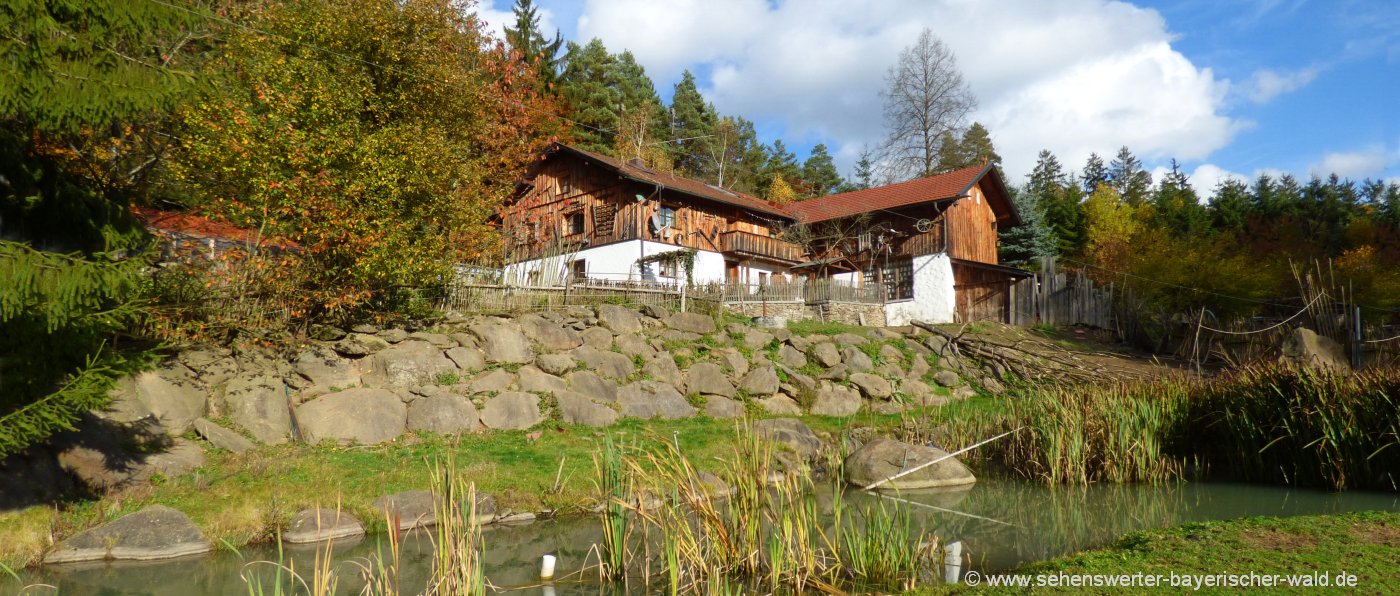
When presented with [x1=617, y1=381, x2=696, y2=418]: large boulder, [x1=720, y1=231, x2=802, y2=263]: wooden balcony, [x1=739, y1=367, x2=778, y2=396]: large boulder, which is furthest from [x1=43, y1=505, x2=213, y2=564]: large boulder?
[x1=720, y1=231, x2=802, y2=263]: wooden balcony

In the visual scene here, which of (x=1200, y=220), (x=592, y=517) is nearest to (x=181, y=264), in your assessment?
(x=592, y=517)

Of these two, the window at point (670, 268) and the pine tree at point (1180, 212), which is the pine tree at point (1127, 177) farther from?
the window at point (670, 268)

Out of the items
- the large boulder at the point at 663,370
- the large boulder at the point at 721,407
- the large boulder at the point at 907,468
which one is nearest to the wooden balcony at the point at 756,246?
the large boulder at the point at 663,370

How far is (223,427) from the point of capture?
11945mm

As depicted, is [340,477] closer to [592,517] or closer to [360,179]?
[592,517]

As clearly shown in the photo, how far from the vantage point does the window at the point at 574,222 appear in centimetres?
3491

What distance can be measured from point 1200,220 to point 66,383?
50.5 metres

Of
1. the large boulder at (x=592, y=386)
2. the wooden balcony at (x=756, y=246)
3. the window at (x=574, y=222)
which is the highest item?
the window at (x=574, y=222)

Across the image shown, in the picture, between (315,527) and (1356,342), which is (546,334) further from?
(1356,342)

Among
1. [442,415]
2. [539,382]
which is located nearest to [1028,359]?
[539,382]

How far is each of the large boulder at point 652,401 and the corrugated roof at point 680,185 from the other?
15.4 meters

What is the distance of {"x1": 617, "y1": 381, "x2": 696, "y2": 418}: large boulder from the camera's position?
54.1ft

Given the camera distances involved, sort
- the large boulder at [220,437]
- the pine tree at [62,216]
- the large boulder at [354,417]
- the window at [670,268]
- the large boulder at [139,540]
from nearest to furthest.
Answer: the pine tree at [62,216] → the large boulder at [139,540] → the large boulder at [220,437] → the large boulder at [354,417] → the window at [670,268]

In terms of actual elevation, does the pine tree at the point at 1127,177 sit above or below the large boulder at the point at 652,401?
above
